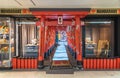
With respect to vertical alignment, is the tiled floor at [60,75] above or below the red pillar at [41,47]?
below

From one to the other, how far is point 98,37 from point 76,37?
1788mm

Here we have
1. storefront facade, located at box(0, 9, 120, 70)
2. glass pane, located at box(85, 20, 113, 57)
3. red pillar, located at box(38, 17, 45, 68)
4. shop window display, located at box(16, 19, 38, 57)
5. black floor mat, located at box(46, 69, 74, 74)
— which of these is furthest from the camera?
shop window display, located at box(16, 19, 38, 57)

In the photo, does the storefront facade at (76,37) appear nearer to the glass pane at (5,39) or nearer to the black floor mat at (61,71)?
the glass pane at (5,39)

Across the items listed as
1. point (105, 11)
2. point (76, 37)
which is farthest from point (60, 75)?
point (105, 11)

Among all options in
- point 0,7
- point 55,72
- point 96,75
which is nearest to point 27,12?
point 0,7

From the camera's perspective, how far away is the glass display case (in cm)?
1088

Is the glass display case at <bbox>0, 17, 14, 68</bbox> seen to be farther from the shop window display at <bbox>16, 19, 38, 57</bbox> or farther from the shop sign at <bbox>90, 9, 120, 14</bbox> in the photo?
the shop sign at <bbox>90, 9, 120, 14</bbox>

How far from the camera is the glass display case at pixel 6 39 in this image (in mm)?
10883

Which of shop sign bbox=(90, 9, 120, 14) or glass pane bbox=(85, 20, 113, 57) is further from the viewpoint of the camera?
glass pane bbox=(85, 20, 113, 57)

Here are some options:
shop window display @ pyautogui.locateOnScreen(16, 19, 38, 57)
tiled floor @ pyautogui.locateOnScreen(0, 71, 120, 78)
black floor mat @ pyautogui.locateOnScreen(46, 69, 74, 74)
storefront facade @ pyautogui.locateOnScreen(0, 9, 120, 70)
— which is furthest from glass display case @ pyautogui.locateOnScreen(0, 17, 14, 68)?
black floor mat @ pyautogui.locateOnScreen(46, 69, 74, 74)

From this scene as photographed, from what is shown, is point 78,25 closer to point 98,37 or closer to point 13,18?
point 98,37

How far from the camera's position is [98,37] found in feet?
41.0

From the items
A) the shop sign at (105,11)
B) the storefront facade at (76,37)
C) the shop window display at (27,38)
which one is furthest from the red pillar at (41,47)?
the shop sign at (105,11)

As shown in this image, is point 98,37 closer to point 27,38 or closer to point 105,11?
point 105,11
